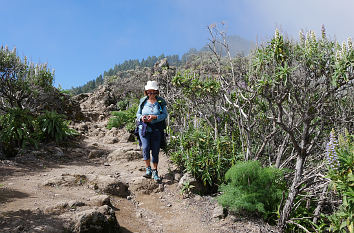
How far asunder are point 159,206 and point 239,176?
1.74 metres

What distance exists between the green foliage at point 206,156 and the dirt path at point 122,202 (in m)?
0.46

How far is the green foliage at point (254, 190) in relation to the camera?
4.11 m

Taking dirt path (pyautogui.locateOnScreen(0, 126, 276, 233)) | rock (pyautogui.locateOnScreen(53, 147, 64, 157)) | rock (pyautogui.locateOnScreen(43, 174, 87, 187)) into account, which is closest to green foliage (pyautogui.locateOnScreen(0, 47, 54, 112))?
rock (pyautogui.locateOnScreen(53, 147, 64, 157))

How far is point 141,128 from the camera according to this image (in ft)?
19.0

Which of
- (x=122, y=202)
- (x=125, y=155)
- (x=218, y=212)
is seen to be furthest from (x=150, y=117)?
(x=125, y=155)

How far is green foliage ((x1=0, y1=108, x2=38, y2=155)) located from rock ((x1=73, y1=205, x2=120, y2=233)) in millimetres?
5403

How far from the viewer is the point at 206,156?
5.48 metres

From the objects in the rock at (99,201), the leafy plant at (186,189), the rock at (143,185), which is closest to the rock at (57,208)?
the rock at (99,201)

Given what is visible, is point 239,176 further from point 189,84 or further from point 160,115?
point 189,84

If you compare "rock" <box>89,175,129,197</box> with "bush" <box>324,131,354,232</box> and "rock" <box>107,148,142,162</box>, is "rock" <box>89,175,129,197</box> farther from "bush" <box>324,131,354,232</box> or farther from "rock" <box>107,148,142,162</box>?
"bush" <box>324,131,354,232</box>

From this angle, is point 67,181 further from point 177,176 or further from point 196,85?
point 196,85

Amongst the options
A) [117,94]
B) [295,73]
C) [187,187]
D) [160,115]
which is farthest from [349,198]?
[117,94]

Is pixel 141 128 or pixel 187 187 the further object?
pixel 141 128

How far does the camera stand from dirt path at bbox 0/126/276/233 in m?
3.40
